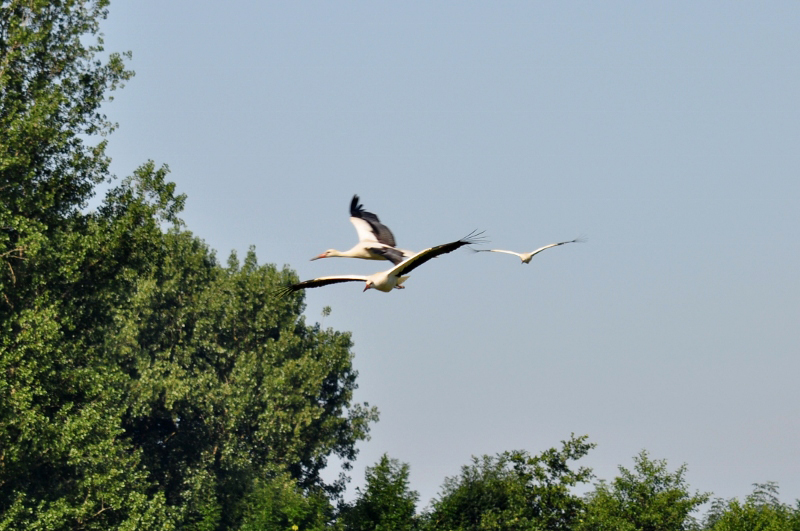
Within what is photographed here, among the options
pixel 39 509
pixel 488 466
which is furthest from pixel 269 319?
pixel 39 509

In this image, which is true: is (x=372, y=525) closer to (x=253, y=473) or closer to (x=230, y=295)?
(x=253, y=473)

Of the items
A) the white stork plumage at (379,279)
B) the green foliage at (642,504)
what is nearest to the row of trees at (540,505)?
the green foliage at (642,504)

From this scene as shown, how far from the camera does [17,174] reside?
40.4 metres

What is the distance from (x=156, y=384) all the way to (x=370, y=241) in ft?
102

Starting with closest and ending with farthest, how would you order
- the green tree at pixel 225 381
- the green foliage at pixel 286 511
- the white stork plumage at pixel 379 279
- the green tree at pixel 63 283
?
the white stork plumage at pixel 379 279 → the green tree at pixel 63 283 → the green foliage at pixel 286 511 → the green tree at pixel 225 381

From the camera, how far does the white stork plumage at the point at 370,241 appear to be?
26578 millimetres

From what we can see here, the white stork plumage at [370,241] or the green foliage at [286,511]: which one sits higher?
the green foliage at [286,511]

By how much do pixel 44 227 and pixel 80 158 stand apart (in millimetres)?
2706

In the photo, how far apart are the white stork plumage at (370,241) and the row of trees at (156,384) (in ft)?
39.6

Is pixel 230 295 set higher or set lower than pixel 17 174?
higher

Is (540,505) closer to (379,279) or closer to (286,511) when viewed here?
(286,511)

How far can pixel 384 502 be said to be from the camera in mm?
48438

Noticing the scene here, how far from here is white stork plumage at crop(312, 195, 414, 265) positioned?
2658cm

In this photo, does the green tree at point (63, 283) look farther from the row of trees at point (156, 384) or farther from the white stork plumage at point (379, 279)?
the white stork plumage at point (379, 279)
